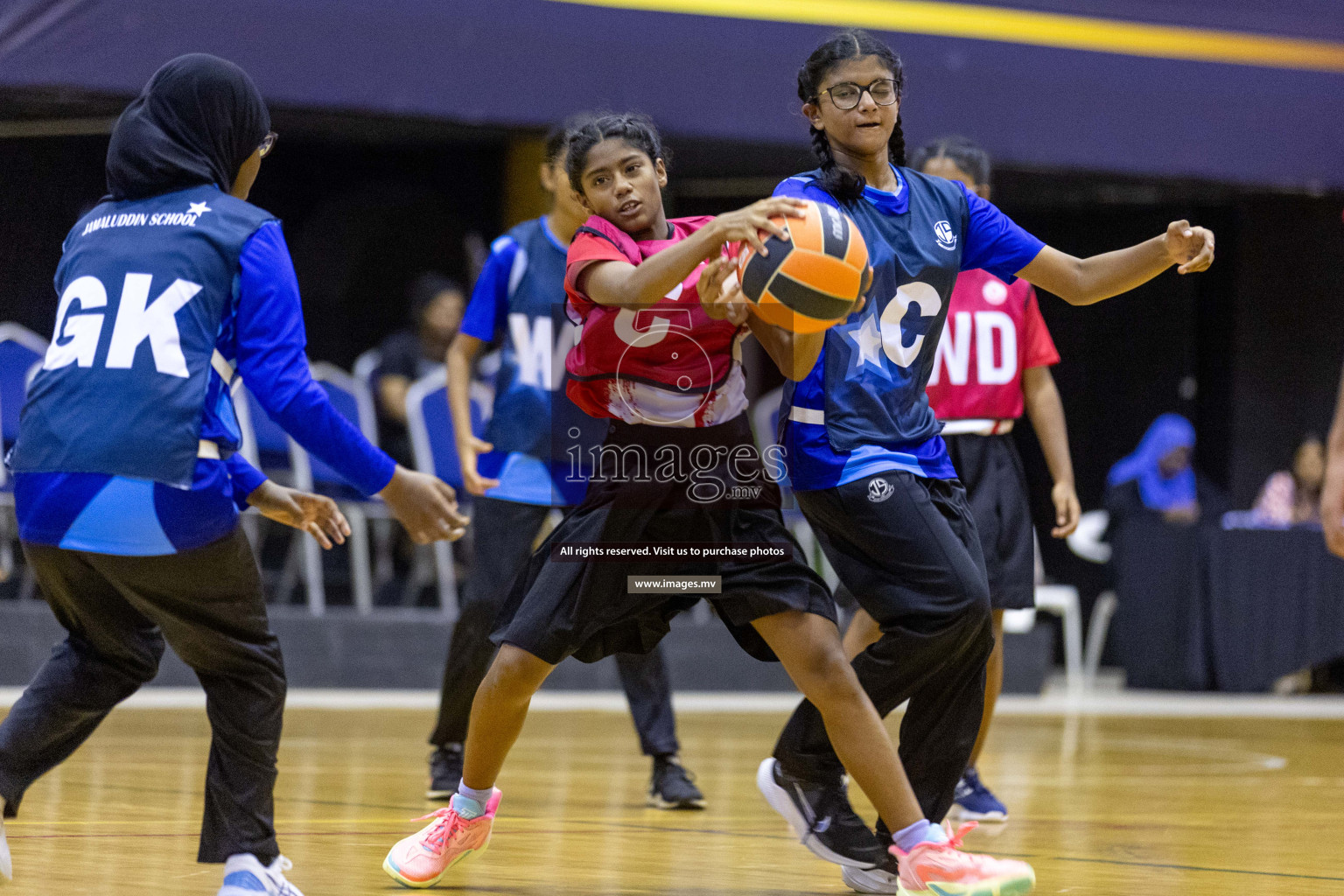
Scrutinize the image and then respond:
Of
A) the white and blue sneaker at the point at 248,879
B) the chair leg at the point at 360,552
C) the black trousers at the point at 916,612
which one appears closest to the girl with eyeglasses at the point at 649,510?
the black trousers at the point at 916,612

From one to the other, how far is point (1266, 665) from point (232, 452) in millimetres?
7982

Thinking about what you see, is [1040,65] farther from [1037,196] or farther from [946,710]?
[946,710]

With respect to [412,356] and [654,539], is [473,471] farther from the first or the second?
[412,356]

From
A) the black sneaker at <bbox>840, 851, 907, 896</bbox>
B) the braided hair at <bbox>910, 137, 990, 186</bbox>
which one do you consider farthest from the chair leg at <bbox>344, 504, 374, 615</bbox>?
the black sneaker at <bbox>840, 851, 907, 896</bbox>

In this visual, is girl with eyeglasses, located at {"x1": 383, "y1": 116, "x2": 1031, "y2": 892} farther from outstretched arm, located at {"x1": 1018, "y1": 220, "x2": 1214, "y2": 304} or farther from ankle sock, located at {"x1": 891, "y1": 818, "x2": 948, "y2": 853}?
outstretched arm, located at {"x1": 1018, "y1": 220, "x2": 1214, "y2": 304}

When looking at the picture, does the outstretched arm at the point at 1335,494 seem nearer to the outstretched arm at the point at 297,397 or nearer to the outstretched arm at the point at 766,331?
the outstretched arm at the point at 766,331

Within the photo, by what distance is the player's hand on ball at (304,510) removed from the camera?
2998 millimetres

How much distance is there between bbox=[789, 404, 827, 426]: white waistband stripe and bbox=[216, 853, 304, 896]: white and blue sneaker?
129 cm

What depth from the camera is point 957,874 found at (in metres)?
2.92

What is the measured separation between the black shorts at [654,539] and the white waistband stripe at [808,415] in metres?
0.12

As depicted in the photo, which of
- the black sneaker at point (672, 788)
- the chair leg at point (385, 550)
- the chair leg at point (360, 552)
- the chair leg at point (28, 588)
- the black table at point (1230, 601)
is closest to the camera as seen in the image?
the black sneaker at point (672, 788)

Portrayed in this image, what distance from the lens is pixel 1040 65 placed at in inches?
→ 403

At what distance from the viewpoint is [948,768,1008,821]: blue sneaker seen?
14.7ft

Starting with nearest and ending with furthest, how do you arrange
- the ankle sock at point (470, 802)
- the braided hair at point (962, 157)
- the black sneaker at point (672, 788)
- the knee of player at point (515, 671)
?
the knee of player at point (515, 671) < the ankle sock at point (470, 802) < the braided hair at point (962, 157) < the black sneaker at point (672, 788)
